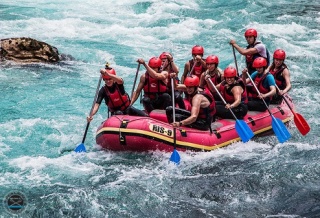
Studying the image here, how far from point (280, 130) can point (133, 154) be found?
2.91 m

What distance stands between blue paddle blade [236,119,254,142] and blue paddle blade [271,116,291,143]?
2.37 feet

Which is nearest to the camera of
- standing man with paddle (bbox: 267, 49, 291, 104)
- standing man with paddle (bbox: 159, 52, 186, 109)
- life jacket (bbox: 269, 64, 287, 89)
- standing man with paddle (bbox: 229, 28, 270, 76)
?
standing man with paddle (bbox: 159, 52, 186, 109)

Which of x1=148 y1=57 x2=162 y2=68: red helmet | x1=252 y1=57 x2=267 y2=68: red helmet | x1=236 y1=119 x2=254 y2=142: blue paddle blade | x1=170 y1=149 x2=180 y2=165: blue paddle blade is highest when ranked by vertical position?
x1=148 y1=57 x2=162 y2=68: red helmet

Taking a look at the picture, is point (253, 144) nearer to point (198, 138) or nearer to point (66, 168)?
point (198, 138)

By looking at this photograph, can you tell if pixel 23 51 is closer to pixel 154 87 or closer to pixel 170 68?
pixel 170 68

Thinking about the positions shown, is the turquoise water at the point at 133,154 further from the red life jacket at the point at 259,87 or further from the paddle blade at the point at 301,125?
the red life jacket at the point at 259,87

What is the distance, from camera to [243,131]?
8.75 meters

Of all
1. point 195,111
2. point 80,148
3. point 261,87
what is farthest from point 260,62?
point 80,148

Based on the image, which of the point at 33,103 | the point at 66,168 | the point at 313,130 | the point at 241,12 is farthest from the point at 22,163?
the point at 241,12

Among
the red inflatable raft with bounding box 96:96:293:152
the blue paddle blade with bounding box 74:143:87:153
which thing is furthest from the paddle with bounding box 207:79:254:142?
the blue paddle blade with bounding box 74:143:87:153

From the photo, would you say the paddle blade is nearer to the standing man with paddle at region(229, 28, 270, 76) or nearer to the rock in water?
the standing man with paddle at region(229, 28, 270, 76)

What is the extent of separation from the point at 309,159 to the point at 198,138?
6.88 ft

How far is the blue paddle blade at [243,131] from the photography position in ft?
28.5

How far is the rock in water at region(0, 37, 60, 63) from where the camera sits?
14.6 metres
